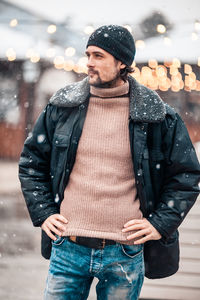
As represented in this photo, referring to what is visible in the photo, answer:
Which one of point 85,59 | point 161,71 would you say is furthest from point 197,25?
point 85,59

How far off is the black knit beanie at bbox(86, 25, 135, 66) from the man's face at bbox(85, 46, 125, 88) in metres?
0.03

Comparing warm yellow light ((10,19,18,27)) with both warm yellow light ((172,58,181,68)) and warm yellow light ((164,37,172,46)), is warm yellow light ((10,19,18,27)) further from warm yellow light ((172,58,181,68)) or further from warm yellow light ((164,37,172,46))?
warm yellow light ((172,58,181,68))

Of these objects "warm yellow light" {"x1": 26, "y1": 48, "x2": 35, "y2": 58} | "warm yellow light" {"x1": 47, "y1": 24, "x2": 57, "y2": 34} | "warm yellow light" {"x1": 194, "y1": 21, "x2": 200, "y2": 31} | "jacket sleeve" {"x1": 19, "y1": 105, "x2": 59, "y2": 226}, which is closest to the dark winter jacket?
A: "jacket sleeve" {"x1": 19, "y1": 105, "x2": 59, "y2": 226}

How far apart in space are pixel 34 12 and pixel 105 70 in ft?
17.8

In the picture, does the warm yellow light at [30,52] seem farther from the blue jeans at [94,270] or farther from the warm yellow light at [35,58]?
the blue jeans at [94,270]

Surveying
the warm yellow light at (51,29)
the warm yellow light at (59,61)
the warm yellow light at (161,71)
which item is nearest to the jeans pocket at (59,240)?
the warm yellow light at (161,71)

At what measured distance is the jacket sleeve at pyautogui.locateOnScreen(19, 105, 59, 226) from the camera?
217cm

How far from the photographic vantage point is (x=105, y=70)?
2.11 metres

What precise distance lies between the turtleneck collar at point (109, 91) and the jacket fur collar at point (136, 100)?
0.03 metres

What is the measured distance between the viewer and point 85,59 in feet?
23.3

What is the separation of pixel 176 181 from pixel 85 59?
5.33 meters

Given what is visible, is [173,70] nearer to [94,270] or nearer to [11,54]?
[11,54]

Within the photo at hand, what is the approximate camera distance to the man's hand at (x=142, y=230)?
80.6 inches

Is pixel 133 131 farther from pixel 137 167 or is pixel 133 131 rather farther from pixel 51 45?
pixel 51 45
